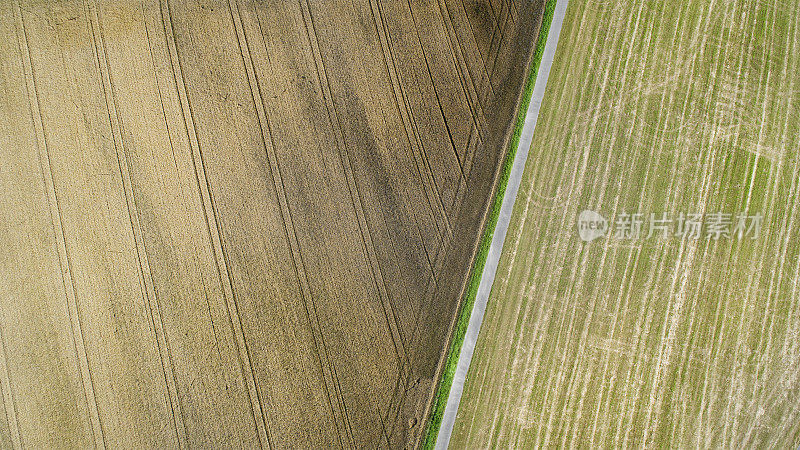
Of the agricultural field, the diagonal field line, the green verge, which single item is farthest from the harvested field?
the agricultural field

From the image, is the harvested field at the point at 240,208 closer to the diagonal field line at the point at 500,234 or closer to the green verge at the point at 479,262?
the green verge at the point at 479,262

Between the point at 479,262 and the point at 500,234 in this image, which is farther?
the point at 500,234

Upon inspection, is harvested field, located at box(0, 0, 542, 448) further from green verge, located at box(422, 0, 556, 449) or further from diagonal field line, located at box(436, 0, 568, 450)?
diagonal field line, located at box(436, 0, 568, 450)

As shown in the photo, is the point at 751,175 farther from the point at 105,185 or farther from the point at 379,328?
the point at 105,185

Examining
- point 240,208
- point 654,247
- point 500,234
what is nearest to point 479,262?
point 500,234

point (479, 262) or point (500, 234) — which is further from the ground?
point (500, 234)

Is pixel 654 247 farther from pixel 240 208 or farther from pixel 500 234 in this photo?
pixel 240 208

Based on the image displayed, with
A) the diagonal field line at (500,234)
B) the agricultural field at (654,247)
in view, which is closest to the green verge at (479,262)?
the diagonal field line at (500,234)

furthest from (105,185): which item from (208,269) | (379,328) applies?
(379,328)
